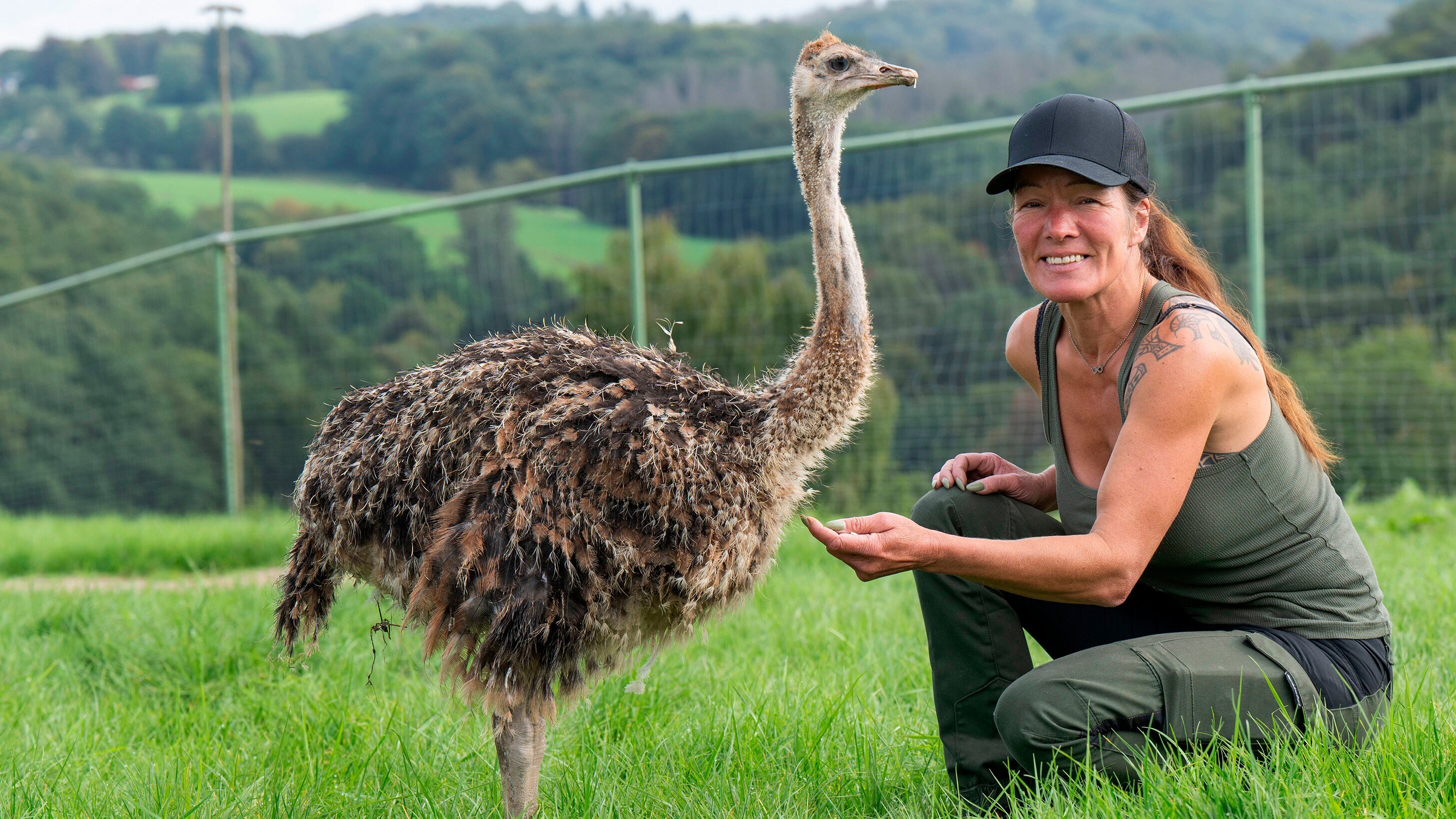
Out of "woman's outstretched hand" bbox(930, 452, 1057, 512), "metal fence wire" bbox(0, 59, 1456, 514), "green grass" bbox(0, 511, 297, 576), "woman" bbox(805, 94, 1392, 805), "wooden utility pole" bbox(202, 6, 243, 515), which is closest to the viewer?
"woman" bbox(805, 94, 1392, 805)

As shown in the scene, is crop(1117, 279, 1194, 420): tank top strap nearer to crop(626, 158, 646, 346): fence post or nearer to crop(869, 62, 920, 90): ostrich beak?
crop(869, 62, 920, 90): ostrich beak

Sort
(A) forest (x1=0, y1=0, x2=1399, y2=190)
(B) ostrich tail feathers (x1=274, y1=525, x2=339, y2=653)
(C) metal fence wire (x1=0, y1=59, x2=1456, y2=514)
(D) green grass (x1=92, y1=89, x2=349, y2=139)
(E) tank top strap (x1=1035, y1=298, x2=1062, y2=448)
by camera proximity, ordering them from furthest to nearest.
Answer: (D) green grass (x1=92, y1=89, x2=349, y2=139)
(A) forest (x1=0, y1=0, x2=1399, y2=190)
(C) metal fence wire (x1=0, y1=59, x2=1456, y2=514)
(B) ostrich tail feathers (x1=274, y1=525, x2=339, y2=653)
(E) tank top strap (x1=1035, y1=298, x2=1062, y2=448)

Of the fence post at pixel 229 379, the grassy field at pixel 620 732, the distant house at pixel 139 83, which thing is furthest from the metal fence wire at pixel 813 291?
the distant house at pixel 139 83

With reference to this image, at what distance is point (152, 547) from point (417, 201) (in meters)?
21.1

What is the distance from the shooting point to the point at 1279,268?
756 cm

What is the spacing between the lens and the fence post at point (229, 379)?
830 cm

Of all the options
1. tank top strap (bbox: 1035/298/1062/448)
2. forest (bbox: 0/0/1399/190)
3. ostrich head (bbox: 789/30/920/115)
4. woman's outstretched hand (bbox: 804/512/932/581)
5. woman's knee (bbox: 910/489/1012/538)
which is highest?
forest (bbox: 0/0/1399/190)

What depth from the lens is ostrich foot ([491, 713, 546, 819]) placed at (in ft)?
9.18

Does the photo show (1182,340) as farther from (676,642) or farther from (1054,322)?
(676,642)

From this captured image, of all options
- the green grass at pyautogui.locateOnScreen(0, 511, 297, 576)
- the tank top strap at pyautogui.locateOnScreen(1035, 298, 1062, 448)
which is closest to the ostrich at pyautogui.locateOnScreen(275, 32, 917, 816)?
the tank top strap at pyautogui.locateOnScreen(1035, 298, 1062, 448)

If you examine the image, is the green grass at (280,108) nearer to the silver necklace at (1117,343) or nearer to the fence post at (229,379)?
the fence post at (229,379)

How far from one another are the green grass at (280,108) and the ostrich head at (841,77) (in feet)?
104

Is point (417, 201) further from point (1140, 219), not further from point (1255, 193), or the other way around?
point (1140, 219)

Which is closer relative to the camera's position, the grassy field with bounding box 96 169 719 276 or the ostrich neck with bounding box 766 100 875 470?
the ostrich neck with bounding box 766 100 875 470
